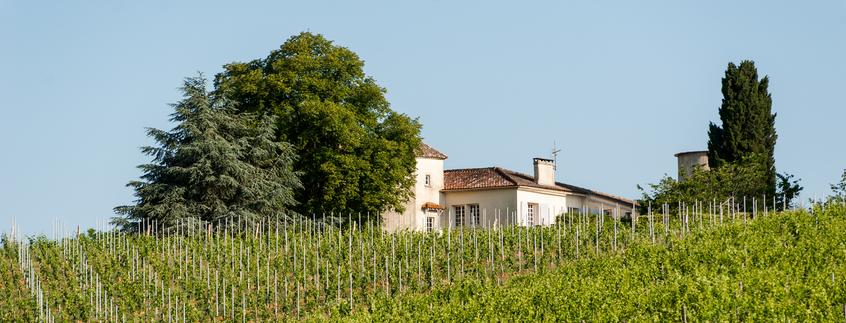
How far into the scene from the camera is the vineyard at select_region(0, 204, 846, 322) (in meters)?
19.9

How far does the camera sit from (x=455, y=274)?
1085 inches

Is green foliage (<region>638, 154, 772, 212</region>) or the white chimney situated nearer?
green foliage (<region>638, 154, 772, 212</region>)

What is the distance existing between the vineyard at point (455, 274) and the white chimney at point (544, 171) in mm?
14192

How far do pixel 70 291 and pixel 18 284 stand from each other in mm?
1914

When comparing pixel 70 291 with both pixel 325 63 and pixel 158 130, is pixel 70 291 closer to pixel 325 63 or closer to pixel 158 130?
pixel 158 130

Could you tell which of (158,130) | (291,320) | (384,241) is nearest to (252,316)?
(291,320)

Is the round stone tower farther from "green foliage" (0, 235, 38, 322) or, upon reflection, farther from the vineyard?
"green foliage" (0, 235, 38, 322)

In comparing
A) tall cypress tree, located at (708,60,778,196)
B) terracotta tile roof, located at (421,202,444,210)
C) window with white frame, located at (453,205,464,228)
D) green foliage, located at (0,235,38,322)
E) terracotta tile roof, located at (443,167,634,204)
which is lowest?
green foliage, located at (0,235,38,322)

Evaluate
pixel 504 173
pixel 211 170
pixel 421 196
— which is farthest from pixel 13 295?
pixel 504 173

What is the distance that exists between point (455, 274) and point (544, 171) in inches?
792

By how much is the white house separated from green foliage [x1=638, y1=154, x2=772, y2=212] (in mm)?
5000

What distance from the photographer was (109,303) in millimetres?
26828

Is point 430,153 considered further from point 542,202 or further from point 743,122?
point 743,122

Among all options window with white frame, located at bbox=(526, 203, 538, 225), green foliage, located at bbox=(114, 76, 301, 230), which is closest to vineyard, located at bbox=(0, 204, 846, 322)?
green foliage, located at bbox=(114, 76, 301, 230)
